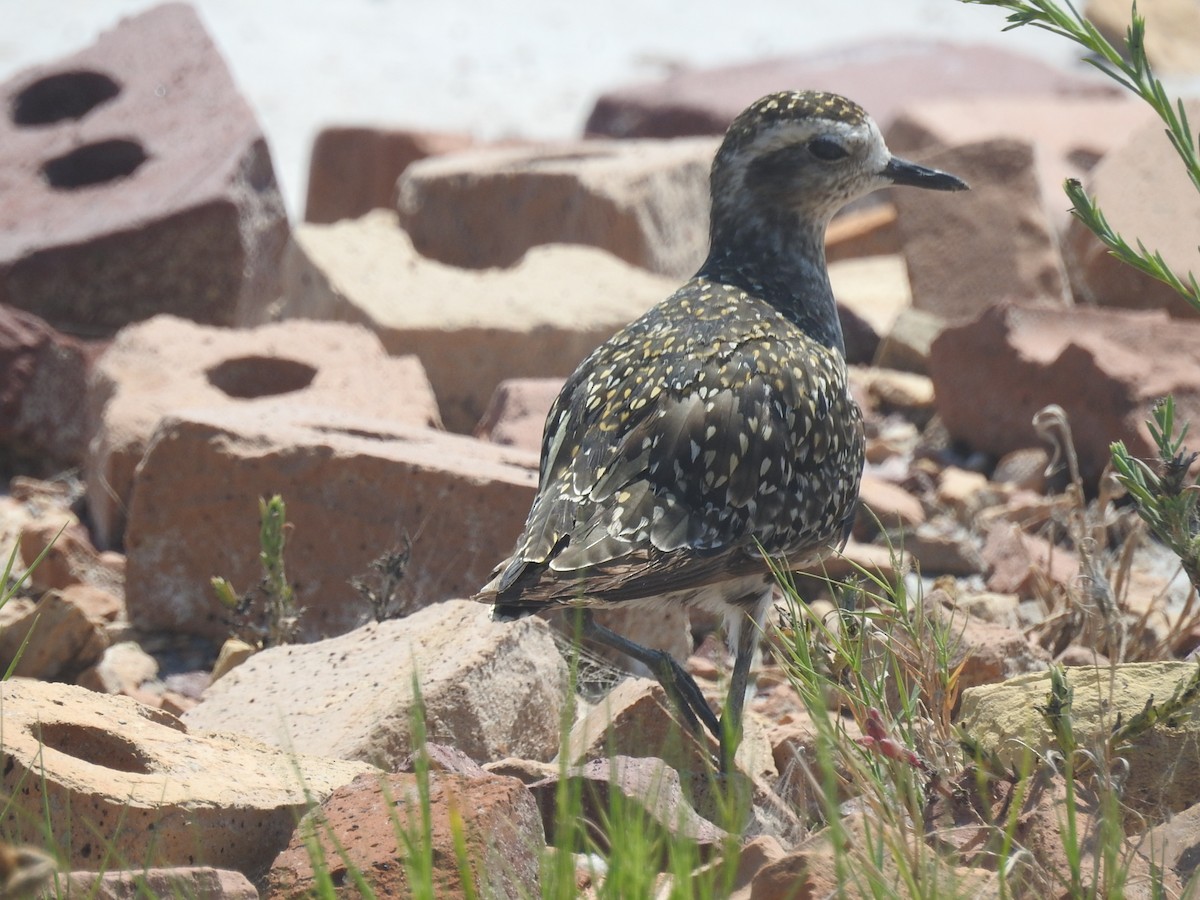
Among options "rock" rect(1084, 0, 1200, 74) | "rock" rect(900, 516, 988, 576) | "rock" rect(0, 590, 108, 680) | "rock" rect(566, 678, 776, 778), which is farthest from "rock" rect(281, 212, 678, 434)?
"rock" rect(1084, 0, 1200, 74)

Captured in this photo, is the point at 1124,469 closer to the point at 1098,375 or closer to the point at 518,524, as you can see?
the point at 518,524

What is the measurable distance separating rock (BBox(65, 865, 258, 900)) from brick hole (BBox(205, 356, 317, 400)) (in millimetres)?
4088

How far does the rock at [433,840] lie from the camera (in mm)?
3025

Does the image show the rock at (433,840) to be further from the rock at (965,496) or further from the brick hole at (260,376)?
the rock at (965,496)

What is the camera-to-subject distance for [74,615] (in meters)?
5.04

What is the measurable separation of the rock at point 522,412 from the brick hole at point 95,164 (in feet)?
10.6

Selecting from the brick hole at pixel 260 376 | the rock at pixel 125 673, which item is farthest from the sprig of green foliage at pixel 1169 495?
the brick hole at pixel 260 376

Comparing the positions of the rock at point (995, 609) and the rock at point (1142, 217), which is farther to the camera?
the rock at point (1142, 217)

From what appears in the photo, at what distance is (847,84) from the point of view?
49.5ft

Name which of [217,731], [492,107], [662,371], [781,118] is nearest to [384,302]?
[781,118]

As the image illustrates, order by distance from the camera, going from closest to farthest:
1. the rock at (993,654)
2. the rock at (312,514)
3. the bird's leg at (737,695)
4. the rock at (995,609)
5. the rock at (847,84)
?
the bird's leg at (737,695) < the rock at (993,654) < the rock at (312,514) < the rock at (995,609) < the rock at (847,84)

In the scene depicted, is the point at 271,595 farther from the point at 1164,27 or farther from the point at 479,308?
the point at 1164,27

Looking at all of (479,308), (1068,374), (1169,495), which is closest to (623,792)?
(1169,495)

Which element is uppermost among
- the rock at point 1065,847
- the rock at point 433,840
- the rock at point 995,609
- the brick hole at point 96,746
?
the rock at point 433,840
